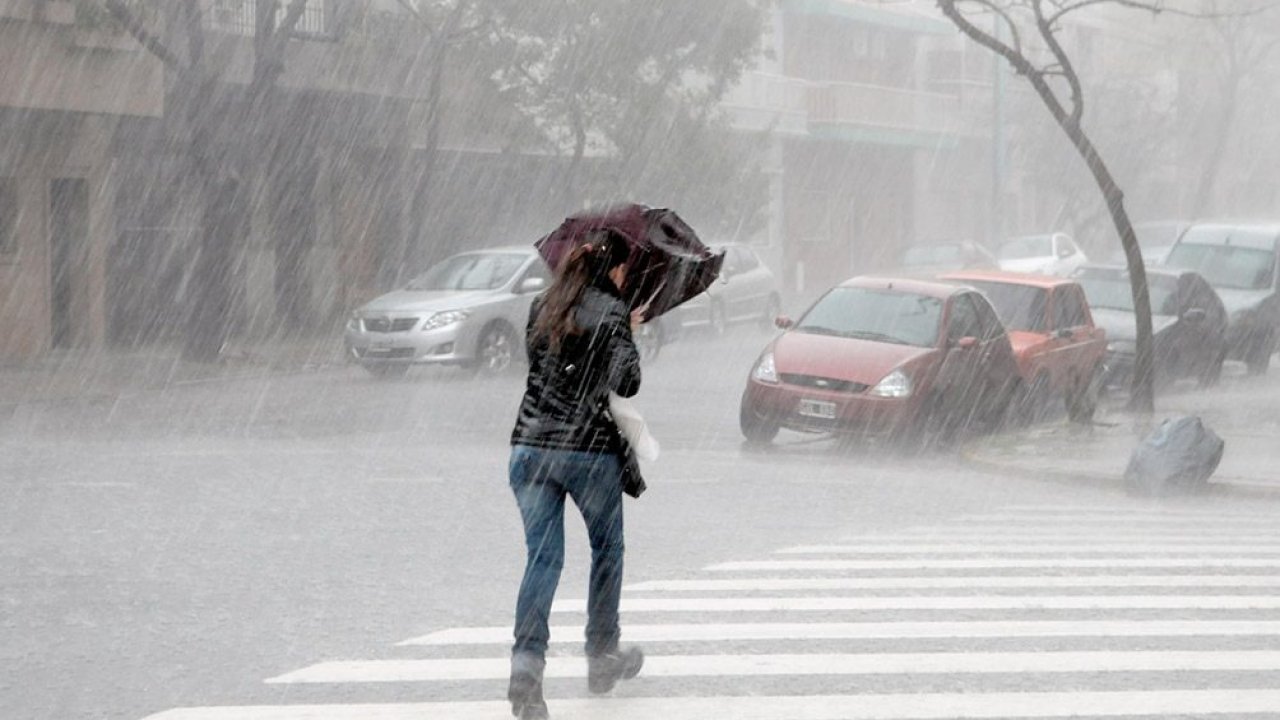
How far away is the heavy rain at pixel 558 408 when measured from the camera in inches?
279

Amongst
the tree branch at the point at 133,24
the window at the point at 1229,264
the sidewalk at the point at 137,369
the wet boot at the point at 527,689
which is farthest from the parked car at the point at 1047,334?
the wet boot at the point at 527,689

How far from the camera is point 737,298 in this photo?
1339 inches

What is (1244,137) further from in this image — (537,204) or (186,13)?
(186,13)

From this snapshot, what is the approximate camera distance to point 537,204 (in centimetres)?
3762

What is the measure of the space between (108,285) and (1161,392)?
1503 cm

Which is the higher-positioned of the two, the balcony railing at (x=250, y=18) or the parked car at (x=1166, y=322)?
the balcony railing at (x=250, y=18)

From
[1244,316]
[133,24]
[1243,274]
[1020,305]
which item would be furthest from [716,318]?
[1020,305]

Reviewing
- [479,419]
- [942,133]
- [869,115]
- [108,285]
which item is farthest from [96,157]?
[942,133]

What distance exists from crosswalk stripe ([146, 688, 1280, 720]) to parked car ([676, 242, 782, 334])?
78.1 feet

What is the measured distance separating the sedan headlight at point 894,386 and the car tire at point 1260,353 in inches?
464

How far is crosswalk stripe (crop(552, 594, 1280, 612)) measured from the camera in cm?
887

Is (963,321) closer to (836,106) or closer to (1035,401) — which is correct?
(1035,401)

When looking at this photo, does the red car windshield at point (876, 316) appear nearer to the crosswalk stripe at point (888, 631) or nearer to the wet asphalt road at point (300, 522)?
the wet asphalt road at point (300, 522)

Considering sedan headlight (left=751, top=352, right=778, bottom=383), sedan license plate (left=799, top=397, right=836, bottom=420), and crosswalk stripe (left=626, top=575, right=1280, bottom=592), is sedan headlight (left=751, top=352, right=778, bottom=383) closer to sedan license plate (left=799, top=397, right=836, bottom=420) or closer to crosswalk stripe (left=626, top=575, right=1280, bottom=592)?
sedan license plate (left=799, top=397, right=836, bottom=420)
